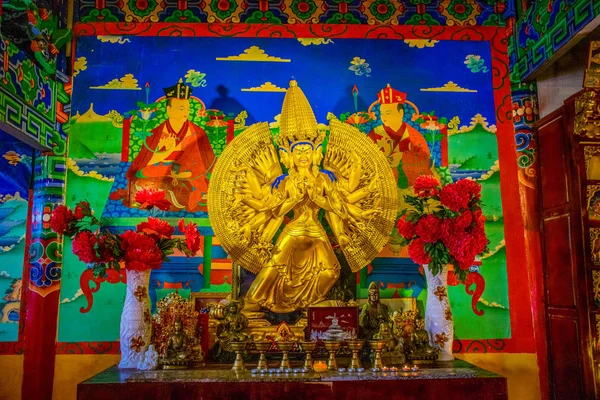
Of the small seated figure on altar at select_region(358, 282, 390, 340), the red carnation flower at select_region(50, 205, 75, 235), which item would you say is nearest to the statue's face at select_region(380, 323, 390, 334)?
the small seated figure on altar at select_region(358, 282, 390, 340)

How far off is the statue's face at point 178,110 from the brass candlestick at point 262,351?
203cm

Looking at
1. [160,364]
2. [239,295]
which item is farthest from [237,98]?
[160,364]

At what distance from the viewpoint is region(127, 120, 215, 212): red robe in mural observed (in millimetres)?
4461

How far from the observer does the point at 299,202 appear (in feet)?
13.8

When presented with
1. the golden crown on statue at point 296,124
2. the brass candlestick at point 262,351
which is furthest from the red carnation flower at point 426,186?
the brass candlestick at point 262,351

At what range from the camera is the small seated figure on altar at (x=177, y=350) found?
139 inches

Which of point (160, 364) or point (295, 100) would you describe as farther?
point (295, 100)

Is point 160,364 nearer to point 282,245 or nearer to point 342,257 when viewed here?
point 282,245

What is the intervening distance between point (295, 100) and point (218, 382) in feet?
7.37

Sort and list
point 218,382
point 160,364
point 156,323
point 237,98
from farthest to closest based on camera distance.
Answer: point 237,98
point 156,323
point 160,364
point 218,382

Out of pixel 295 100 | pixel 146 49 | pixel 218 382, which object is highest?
pixel 146 49

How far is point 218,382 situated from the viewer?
320 cm

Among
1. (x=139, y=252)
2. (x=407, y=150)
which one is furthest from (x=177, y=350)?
(x=407, y=150)

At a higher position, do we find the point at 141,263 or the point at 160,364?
the point at 141,263
